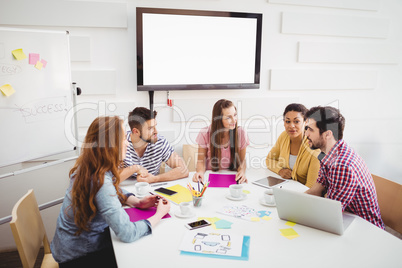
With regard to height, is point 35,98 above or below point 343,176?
above

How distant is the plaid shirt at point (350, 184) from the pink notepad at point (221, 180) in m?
0.63

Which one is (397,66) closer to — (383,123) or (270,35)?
(383,123)

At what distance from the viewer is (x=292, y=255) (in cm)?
130

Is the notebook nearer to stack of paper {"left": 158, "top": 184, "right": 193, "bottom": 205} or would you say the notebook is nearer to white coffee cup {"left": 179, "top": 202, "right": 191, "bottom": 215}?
stack of paper {"left": 158, "top": 184, "right": 193, "bottom": 205}

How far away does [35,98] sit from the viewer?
224 centimetres

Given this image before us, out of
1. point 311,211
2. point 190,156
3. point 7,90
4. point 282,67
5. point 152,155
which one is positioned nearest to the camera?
point 311,211

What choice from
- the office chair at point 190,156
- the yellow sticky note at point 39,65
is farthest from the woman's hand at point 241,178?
the yellow sticky note at point 39,65

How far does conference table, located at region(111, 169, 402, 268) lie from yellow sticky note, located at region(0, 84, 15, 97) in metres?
1.30

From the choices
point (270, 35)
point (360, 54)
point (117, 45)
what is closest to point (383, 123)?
point (360, 54)

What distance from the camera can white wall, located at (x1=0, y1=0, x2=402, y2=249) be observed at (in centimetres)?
277

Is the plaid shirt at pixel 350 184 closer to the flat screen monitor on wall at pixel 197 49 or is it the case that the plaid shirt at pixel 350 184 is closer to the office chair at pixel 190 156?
the office chair at pixel 190 156

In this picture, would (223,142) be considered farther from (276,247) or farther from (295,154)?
(276,247)

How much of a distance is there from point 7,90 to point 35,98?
0.18 meters

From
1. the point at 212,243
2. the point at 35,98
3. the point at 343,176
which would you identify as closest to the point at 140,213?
the point at 212,243
